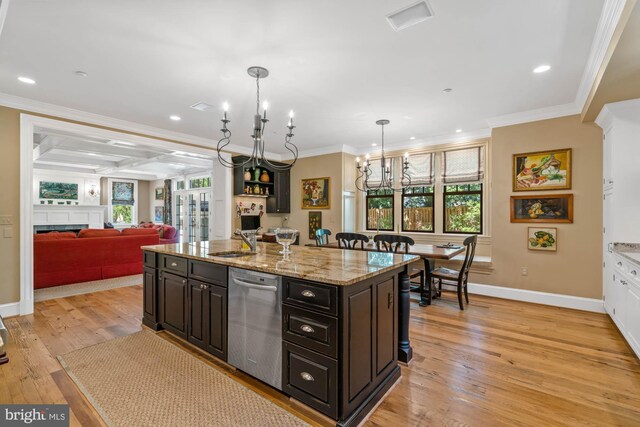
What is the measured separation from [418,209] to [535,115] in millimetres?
2442

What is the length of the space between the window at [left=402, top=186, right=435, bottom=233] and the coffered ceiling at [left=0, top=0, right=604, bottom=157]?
1.81m

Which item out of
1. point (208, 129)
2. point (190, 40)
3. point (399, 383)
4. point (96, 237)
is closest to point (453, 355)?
point (399, 383)

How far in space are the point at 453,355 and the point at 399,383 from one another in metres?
0.77

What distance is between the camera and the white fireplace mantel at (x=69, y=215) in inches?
370

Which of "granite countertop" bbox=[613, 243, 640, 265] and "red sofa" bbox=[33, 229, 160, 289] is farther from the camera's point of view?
"red sofa" bbox=[33, 229, 160, 289]

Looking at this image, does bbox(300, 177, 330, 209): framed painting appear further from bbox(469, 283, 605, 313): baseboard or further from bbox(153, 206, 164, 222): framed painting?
bbox(153, 206, 164, 222): framed painting

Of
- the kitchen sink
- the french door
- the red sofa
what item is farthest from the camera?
the french door

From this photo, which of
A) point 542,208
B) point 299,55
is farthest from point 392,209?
point 299,55

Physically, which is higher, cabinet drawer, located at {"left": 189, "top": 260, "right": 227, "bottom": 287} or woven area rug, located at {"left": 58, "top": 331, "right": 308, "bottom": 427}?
cabinet drawer, located at {"left": 189, "top": 260, "right": 227, "bottom": 287}

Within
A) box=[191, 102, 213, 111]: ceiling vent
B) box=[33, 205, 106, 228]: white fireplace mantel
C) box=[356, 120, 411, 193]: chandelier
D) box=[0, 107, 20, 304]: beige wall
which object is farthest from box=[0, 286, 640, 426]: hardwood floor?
box=[33, 205, 106, 228]: white fireplace mantel

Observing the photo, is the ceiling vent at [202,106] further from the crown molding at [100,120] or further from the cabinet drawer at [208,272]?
the cabinet drawer at [208,272]

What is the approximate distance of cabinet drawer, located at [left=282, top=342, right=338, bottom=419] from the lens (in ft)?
5.83

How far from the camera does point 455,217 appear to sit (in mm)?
5570

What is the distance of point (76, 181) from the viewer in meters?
10.3
